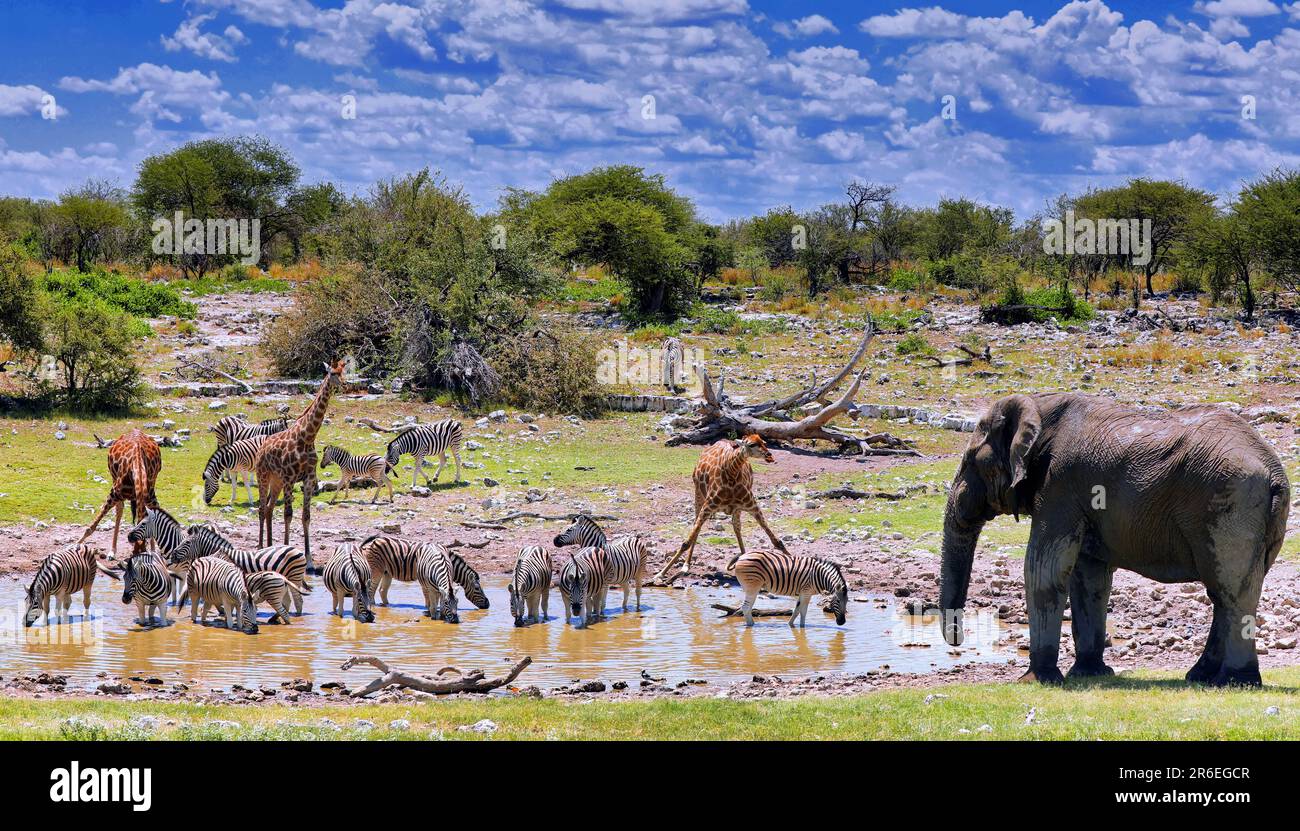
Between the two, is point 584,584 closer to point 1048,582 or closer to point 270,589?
point 270,589

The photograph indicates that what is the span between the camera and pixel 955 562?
37.9ft

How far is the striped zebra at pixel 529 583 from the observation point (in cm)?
1438

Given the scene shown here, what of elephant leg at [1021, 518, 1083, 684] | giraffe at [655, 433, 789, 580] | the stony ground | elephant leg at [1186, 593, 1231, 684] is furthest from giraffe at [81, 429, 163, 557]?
elephant leg at [1186, 593, 1231, 684]

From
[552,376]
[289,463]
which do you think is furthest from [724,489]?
[552,376]

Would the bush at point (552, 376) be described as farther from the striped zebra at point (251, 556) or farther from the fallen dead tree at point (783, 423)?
the striped zebra at point (251, 556)

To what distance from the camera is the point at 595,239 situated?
1887 inches

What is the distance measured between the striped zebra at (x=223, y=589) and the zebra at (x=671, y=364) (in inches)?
647

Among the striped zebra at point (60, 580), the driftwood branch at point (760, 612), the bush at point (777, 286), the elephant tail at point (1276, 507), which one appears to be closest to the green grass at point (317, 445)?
the striped zebra at point (60, 580)

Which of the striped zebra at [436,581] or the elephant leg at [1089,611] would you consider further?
the striped zebra at [436,581]
